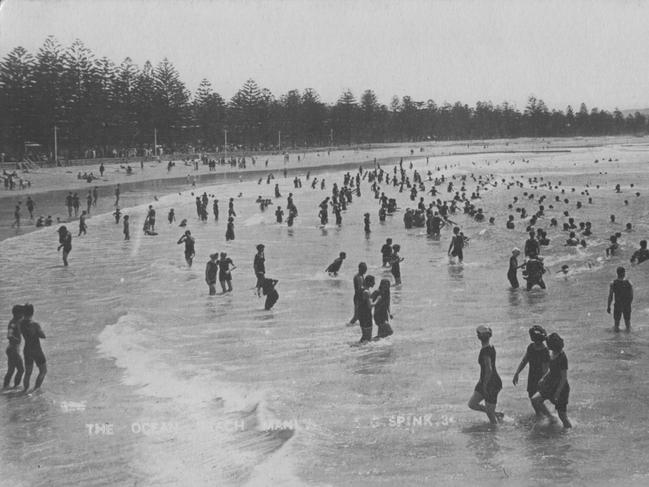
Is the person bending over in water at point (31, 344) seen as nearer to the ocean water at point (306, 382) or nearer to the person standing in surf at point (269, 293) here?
the ocean water at point (306, 382)

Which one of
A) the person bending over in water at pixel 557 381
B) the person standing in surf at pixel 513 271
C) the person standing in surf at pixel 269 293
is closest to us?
the person bending over in water at pixel 557 381

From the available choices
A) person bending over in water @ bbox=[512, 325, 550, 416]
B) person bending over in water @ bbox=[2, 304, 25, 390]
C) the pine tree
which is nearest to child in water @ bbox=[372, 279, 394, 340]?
person bending over in water @ bbox=[512, 325, 550, 416]

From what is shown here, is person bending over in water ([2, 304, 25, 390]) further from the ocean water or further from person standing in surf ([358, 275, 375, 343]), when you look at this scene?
person standing in surf ([358, 275, 375, 343])

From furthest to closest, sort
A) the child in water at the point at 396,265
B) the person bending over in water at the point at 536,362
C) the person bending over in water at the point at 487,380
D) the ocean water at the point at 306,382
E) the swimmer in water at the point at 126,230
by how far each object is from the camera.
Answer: the swimmer in water at the point at 126,230
the child in water at the point at 396,265
the person bending over in water at the point at 536,362
the person bending over in water at the point at 487,380
the ocean water at the point at 306,382

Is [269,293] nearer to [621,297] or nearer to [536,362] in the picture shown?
[621,297]

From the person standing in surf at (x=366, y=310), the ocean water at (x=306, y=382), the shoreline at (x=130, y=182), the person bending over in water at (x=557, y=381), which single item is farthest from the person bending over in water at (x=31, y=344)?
the shoreline at (x=130, y=182)

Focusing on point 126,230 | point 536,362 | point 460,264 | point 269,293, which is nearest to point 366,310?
point 269,293
